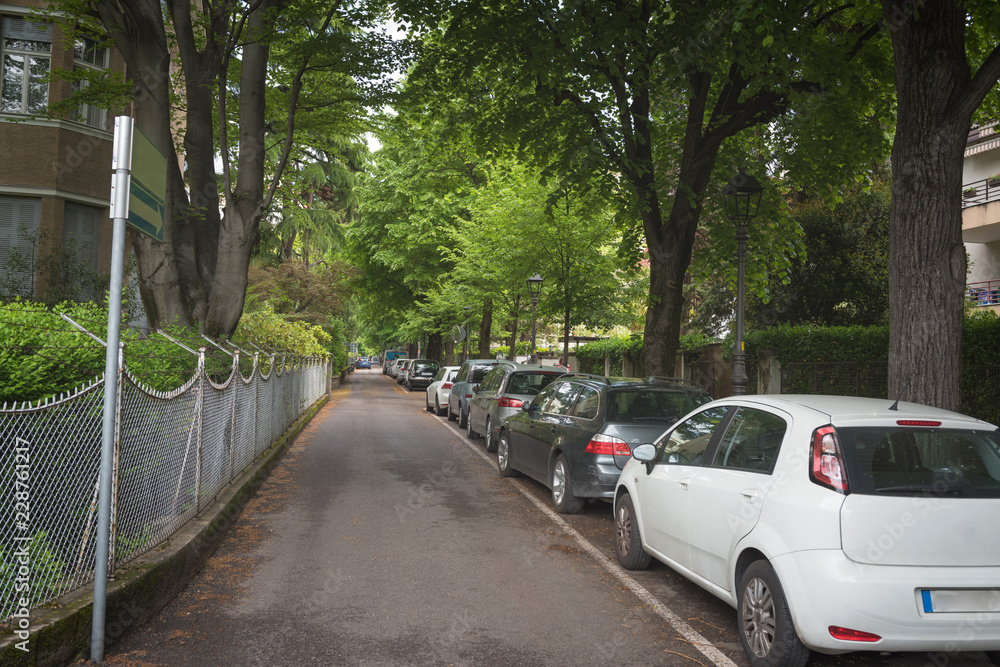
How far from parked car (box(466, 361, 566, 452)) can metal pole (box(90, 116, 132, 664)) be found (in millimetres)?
8568

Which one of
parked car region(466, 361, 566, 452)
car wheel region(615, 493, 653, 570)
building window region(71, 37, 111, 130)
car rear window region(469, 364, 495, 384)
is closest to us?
car wheel region(615, 493, 653, 570)

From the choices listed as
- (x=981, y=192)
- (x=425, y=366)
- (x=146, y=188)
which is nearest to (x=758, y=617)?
(x=146, y=188)

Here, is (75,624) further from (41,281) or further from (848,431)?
(41,281)

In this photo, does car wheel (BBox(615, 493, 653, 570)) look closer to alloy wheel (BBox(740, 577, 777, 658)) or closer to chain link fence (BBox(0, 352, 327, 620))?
alloy wheel (BBox(740, 577, 777, 658))

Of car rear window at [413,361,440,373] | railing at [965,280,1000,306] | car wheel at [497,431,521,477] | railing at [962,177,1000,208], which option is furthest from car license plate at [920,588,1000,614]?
car rear window at [413,361,440,373]

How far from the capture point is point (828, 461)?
4043mm

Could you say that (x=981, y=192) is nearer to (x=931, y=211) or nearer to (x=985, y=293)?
(x=985, y=293)

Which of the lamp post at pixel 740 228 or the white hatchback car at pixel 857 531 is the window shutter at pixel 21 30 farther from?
the white hatchback car at pixel 857 531

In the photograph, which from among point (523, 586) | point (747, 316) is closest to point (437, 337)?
point (747, 316)

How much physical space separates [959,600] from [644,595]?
238cm

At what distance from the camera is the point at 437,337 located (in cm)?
4488

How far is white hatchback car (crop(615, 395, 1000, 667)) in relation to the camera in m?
3.69

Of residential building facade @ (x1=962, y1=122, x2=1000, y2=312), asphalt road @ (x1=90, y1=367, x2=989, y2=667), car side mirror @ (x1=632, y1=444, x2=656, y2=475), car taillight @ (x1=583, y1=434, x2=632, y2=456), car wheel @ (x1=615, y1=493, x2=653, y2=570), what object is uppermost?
residential building facade @ (x1=962, y1=122, x2=1000, y2=312)

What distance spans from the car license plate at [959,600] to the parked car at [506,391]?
29.1ft
